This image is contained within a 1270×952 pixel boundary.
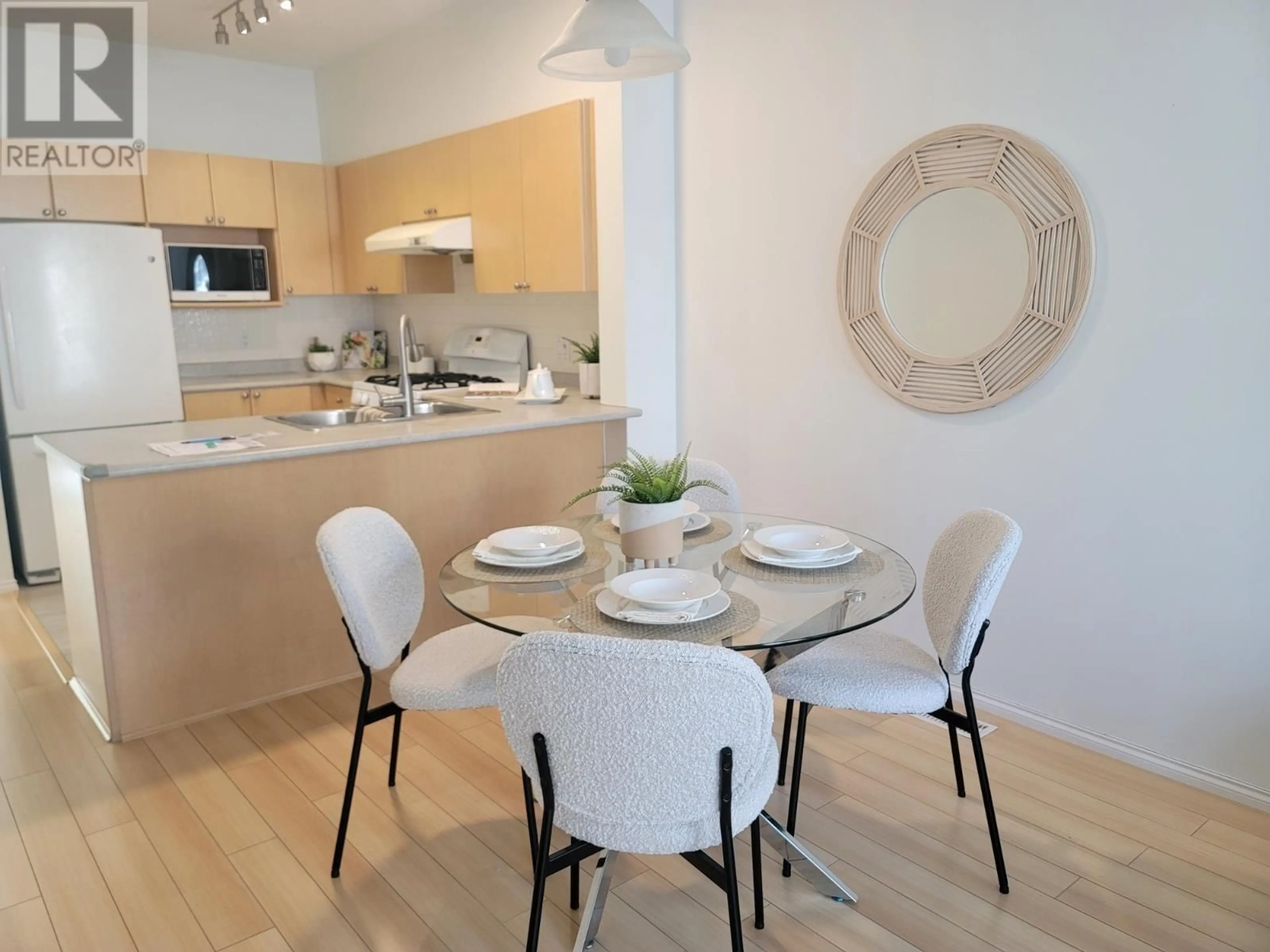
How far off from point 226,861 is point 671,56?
2.28m

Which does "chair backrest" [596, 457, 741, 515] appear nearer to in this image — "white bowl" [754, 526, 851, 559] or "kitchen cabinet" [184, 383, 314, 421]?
"white bowl" [754, 526, 851, 559]

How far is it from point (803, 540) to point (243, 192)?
4.26m

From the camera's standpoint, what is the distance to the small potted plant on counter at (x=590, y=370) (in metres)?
4.00

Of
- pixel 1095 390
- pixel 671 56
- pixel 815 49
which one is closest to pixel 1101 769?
pixel 1095 390

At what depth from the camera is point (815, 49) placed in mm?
3104

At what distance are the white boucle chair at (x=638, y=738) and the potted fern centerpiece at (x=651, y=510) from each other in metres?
0.58

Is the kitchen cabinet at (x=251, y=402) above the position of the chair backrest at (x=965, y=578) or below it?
above

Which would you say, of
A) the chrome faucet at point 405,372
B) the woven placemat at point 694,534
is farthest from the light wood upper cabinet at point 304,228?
the woven placemat at point 694,534

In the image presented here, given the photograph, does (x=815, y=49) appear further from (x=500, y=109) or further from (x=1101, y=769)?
(x=1101, y=769)

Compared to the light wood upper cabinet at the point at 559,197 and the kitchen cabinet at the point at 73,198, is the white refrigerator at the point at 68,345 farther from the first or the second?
the light wood upper cabinet at the point at 559,197

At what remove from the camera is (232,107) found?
5203 millimetres

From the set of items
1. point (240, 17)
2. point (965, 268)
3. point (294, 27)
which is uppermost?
point (294, 27)

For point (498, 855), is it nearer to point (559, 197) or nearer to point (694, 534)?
point (694, 534)

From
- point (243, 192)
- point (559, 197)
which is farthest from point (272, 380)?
point (559, 197)
